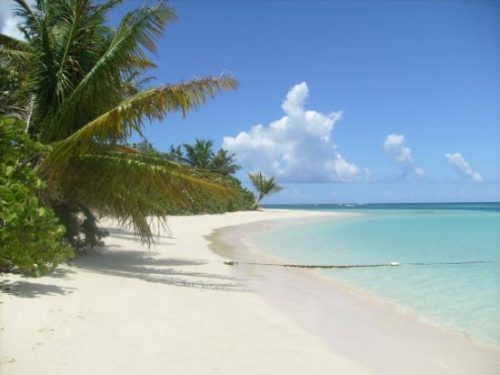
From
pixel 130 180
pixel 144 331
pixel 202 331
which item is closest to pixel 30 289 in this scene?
pixel 144 331

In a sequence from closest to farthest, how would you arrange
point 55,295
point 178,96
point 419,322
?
point 55,295, point 419,322, point 178,96

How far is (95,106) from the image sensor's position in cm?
806

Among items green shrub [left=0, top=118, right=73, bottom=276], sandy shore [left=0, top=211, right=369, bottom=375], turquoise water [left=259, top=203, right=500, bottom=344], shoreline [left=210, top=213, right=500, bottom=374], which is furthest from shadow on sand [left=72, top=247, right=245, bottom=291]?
turquoise water [left=259, top=203, right=500, bottom=344]

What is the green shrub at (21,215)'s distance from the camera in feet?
15.1

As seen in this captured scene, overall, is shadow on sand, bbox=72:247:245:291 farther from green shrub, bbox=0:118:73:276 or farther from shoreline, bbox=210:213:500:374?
green shrub, bbox=0:118:73:276

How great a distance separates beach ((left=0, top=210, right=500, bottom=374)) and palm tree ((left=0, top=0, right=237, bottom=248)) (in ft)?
4.67

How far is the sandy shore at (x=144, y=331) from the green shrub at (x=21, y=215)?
45 cm

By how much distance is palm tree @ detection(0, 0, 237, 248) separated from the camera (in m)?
7.42

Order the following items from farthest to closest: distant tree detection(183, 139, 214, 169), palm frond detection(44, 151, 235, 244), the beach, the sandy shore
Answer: distant tree detection(183, 139, 214, 169), palm frond detection(44, 151, 235, 244), the beach, the sandy shore

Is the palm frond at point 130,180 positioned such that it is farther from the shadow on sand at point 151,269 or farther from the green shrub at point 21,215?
the green shrub at point 21,215

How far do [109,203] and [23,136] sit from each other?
344cm

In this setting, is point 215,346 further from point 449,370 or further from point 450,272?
point 450,272

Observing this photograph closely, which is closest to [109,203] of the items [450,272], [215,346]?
[215,346]

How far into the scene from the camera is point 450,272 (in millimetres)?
10938
